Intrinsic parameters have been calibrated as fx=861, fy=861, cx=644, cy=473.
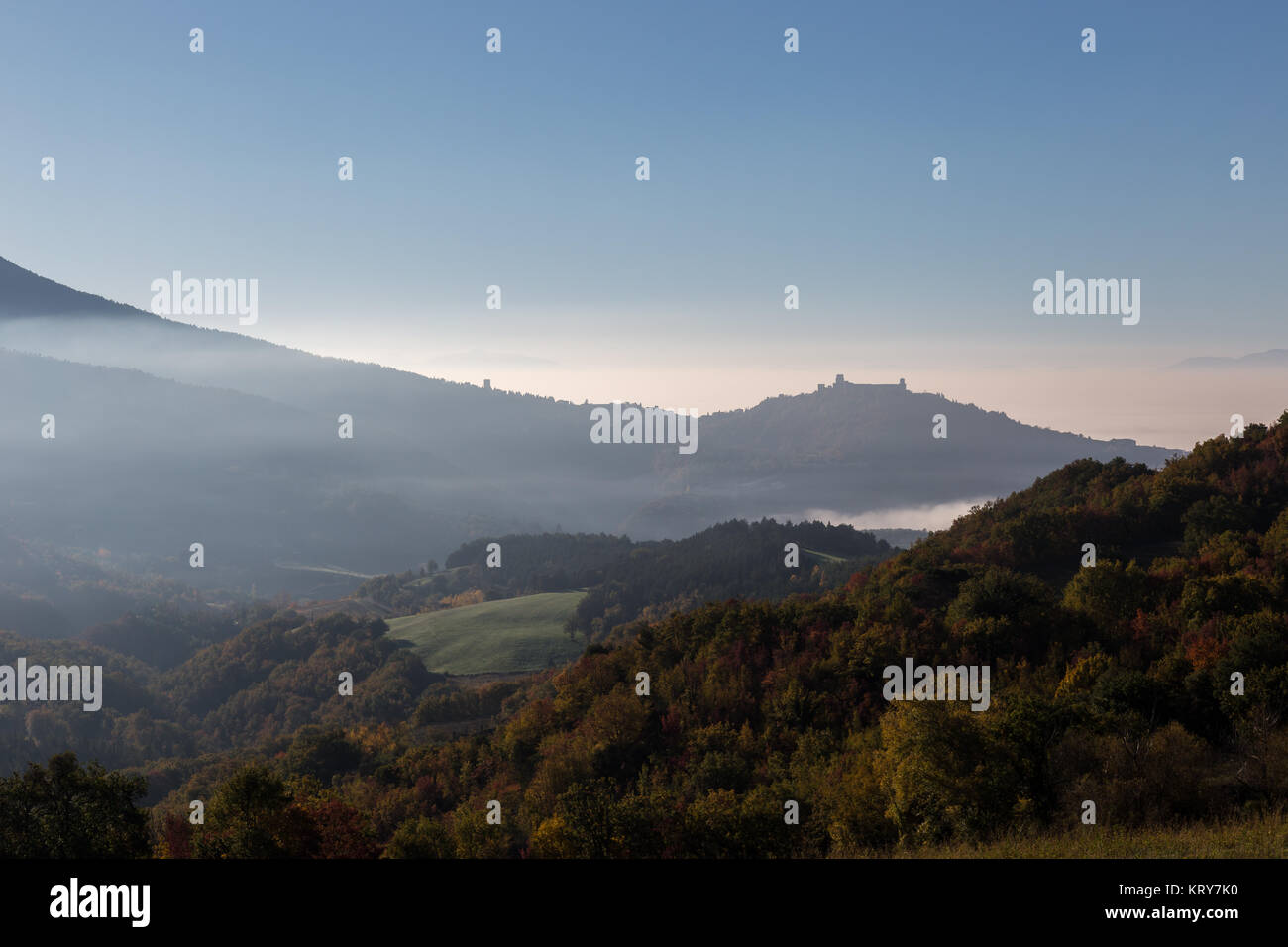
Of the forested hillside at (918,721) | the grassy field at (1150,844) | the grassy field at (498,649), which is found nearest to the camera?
the grassy field at (1150,844)

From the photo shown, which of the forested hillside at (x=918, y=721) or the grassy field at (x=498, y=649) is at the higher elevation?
the forested hillside at (x=918, y=721)

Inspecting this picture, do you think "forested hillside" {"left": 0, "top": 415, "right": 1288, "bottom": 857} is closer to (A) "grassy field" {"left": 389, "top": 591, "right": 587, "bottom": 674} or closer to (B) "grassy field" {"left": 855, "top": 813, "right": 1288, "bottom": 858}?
(B) "grassy field" {"left": 855, "top": 813, "right": 1288, "bottom": 858}

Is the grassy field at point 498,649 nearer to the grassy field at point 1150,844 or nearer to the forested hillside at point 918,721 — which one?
the forested hillside at point 918,721

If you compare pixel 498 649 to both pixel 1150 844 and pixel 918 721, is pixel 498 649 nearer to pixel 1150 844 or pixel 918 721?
pixel 918 721

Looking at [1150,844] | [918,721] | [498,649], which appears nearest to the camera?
[1150,844]

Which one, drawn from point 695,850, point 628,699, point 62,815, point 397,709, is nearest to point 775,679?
point 628,699

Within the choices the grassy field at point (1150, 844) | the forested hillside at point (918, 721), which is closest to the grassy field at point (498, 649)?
the forested hillside at point (918, 721)

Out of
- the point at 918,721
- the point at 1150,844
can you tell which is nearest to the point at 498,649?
the point at 918,721

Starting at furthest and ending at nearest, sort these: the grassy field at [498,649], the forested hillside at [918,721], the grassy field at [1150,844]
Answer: the grassy field at [498,649] → the forested hillside at [918,721] → the grassy field at [1150,844]
